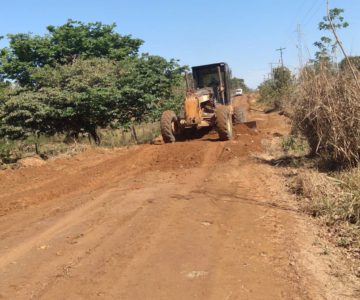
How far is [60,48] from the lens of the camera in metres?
22.8

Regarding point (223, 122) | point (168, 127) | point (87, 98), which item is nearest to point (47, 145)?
point (87, 98)

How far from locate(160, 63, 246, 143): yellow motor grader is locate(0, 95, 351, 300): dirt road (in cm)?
443

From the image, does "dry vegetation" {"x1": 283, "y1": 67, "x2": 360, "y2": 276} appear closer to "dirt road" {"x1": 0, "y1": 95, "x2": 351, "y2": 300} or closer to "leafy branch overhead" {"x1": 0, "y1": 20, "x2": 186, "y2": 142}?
"dirt road" {"x1": 0, "y1": 95, "x2": 351, "y2": 300}

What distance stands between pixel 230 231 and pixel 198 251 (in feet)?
3.09

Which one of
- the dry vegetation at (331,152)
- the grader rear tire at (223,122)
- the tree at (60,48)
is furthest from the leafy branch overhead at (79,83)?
the dry vegetation at (331,152)

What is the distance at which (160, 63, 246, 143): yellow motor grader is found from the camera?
16.7 meters

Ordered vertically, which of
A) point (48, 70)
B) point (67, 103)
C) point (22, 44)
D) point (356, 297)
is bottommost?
point (356, 297)

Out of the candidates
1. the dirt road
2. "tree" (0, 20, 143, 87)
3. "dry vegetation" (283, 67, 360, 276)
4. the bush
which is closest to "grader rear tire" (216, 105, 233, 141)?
the dirt road

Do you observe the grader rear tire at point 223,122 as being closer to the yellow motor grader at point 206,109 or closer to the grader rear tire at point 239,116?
the yellow motor grader at point 206,109

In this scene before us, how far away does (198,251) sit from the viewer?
5918 millimetres

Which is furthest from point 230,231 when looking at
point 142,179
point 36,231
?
point 142,179

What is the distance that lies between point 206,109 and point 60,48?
8237 mm

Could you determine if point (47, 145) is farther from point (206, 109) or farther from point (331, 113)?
point (331, 113)

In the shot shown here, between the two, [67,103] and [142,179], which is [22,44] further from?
[142,179]
